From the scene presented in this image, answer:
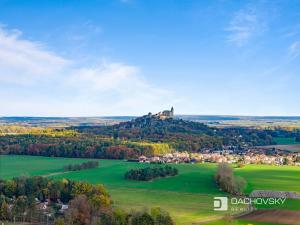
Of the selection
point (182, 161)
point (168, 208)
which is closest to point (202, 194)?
point (168, 208)

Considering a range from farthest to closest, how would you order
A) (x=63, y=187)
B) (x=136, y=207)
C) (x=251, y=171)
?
1. (x=251, y=171)
2. (x=63, y=187)
3. (x=136, y=207)

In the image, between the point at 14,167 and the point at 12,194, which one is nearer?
the point at 12,194

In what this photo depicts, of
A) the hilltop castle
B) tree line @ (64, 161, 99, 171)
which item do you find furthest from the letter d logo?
the hilltop castle

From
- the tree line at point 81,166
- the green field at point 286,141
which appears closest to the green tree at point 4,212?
the tree line at point 81,166

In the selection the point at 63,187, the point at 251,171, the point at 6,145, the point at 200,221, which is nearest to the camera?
the point at 200,221

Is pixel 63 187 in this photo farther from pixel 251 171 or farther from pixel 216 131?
pixel 216 131

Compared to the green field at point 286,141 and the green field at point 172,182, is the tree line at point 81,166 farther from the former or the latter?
the green field at point 286,141

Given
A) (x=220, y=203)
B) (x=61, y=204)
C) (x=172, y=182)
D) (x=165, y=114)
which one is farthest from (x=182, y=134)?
(x=61, y=204)
